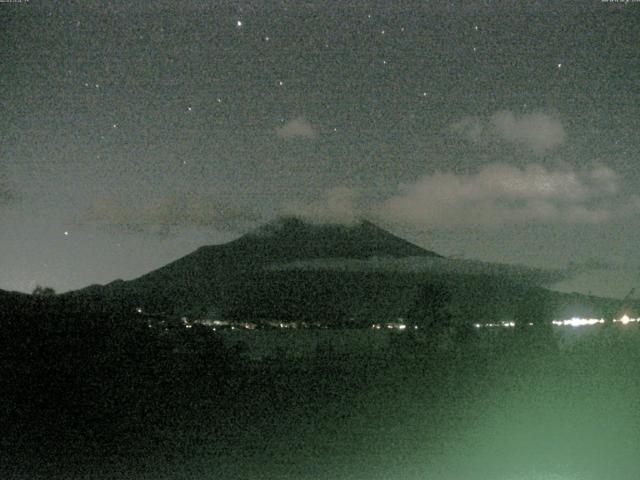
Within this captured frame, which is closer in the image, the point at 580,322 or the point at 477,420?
the point at 477,420

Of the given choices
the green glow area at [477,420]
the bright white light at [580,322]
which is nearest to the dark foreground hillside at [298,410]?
the green glow area at [477,420]

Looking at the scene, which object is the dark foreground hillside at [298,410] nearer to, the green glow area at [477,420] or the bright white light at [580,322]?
the green glow area at [477,420]

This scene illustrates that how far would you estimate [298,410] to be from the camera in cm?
1215

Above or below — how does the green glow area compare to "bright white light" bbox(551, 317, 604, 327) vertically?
below

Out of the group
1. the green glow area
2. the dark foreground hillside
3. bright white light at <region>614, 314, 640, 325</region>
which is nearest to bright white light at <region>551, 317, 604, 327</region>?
bright white light at <region>614, 314, 640, 325</region>

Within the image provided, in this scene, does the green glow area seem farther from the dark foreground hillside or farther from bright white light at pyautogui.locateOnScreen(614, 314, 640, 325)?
bright white light at pyautogui.locateOnScreen(614, 314, 640, 325)

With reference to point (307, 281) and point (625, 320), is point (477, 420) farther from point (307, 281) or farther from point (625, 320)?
point (307, 281)

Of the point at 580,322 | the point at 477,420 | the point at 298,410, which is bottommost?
the point at 477,420

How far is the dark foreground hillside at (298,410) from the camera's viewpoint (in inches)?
366

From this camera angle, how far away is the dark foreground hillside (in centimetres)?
930

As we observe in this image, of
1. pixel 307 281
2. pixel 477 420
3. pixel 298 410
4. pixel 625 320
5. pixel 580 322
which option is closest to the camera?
pixel 477 420

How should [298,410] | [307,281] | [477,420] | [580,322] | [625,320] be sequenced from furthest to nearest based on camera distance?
[307,281], [580,322], [625,320], [298,410], [477,420]

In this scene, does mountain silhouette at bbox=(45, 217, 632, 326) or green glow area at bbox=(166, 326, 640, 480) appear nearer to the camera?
green glow area at bbox=(166, 326, 640, 480)

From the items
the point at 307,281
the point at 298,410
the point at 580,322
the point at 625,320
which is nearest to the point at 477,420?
the point at 298,410
